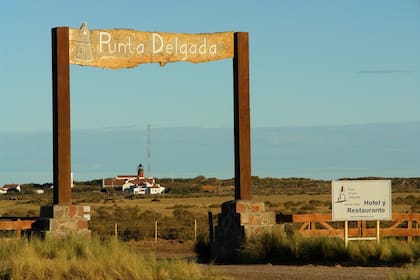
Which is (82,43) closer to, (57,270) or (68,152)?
(68,152)

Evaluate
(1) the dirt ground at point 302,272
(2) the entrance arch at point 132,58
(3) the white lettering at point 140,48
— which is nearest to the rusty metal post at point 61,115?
(2) the entrance arch at point 132,58

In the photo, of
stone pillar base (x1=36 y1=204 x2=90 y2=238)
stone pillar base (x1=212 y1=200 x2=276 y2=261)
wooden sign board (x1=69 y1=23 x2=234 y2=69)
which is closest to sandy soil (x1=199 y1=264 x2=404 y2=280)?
stone pillar base (x1=212 y1=200 x2=276 y2=261)

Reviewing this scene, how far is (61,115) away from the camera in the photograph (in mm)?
22812

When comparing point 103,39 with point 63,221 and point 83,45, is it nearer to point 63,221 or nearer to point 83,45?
point 83,45

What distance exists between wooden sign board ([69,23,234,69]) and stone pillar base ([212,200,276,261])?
3.52 m

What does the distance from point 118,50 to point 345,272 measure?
24.9 ft

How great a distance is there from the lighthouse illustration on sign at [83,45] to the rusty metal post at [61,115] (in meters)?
0.33

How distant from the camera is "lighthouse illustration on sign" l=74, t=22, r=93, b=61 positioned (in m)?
23.1

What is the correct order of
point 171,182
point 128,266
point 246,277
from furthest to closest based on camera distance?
1. point 171,182
2. point 246,277
3. point 128,266

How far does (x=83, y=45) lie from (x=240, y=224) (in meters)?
5.22

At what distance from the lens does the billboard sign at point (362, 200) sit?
2341 centimetres

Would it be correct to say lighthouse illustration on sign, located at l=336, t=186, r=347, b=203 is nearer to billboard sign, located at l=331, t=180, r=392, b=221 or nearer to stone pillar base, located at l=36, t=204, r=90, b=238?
billboard sign, located at l=331, t=180, r=392, b=221

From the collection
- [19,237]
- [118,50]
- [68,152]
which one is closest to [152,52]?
[118,50]

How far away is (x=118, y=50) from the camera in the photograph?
2369cm
